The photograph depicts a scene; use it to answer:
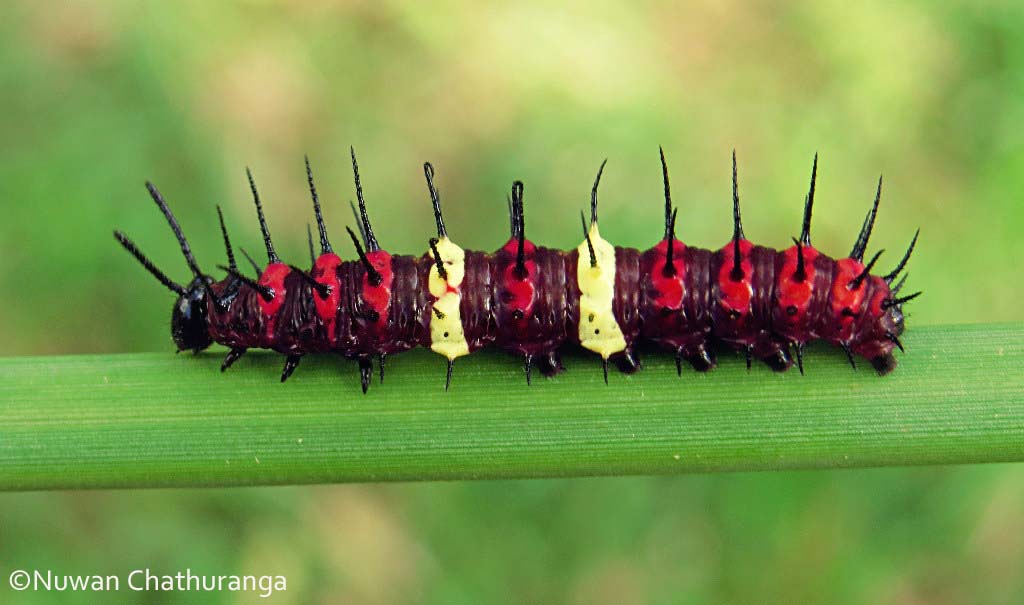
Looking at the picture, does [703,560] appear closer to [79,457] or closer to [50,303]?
[79,457]

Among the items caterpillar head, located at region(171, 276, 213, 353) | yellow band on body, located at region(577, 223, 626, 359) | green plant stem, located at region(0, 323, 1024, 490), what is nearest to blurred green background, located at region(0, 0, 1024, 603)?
caterpillar head, located at region(171, 276, 213, 353)

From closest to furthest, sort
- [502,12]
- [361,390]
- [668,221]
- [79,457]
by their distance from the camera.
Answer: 1. [79,457]
2. [361,390]
3. [668,221]
4. [502,12]

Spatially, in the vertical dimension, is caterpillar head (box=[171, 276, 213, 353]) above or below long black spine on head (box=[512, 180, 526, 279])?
below

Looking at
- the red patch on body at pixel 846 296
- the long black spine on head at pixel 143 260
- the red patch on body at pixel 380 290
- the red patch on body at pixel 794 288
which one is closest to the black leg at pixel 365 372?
the red patch on body at pixel 380 290

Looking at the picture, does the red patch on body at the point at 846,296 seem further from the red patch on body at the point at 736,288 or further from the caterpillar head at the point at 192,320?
the caterpillar head at the point at 192,320

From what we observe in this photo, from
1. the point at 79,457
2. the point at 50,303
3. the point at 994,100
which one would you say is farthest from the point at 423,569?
the point at 994,100

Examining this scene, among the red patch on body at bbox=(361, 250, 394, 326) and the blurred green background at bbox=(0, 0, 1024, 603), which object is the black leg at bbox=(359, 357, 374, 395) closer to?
the red patch on body at bbox=(361, 250, 394, 326)

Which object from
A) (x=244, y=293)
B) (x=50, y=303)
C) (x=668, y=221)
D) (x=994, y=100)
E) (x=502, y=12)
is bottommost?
(x=50, y=303)
